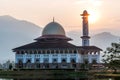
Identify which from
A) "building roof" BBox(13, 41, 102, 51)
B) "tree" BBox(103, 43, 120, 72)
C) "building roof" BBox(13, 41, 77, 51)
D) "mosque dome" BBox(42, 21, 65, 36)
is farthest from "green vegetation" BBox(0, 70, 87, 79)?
A: "mosque dome" BBox(42, 21, 65, 36)

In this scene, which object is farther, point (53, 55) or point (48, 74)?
point (53, 55)

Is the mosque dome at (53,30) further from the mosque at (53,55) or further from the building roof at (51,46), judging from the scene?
the building roof at (51,46)

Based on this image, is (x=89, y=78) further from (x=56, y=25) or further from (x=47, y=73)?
(x=56, y=25)

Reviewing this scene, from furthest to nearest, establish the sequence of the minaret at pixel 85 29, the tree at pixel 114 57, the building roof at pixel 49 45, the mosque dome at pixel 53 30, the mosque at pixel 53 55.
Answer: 1. the minaret at pixel 85 29
2. the mosque dome at pixel 53 30
3. the mosque at pixel 53 55
4. the building roof at pixel 49 45
5. the tree at pixel 114 57

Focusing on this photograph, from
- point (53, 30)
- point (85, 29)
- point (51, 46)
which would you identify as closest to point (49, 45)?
point (51, 46)

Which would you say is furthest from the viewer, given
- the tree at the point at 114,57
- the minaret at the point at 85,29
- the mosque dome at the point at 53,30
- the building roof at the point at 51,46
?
the minaret at the point at 85,29

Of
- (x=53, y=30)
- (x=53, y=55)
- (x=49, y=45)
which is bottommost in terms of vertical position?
(x=53, y=55)

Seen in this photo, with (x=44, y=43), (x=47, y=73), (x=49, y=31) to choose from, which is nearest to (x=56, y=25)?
(x=49, y=31)

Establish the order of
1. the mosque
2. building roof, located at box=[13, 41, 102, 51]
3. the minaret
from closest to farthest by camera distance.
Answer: building roof, located at box=[13, 41, 102, 51] → the mosque → the minaret

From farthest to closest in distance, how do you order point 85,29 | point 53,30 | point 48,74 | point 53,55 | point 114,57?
1. point 85,29
2. point 53,30
3. point 53,55
4. point 48,74
5. point 114,57

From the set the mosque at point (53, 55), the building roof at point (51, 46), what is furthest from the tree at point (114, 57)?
the mosque at point (53, 55)

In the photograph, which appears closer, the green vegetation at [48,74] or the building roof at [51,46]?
the green vegetation at [48,74]

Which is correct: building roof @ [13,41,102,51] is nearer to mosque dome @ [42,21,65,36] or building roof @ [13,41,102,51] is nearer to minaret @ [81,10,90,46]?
mosque dome @ [42,21,65,36]

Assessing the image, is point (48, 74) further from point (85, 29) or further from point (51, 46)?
point (85, 29)
